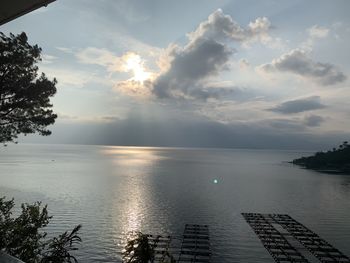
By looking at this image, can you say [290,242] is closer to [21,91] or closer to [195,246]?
[195,246]

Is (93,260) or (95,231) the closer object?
(93,260)

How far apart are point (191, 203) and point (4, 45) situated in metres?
78.9

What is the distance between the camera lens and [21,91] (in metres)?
26.1

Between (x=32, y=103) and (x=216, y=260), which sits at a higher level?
(x=32, y=103)

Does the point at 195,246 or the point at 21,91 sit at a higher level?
the point at 21,91

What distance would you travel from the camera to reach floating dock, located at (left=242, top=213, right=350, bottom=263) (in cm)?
4788

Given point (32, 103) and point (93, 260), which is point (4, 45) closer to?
point (32, 103)

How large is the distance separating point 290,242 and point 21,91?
5100cm

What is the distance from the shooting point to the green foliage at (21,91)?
2472 cm

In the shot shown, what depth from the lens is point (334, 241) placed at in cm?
5891

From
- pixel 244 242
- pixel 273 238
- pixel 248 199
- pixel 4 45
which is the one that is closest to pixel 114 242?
pixel 244 242

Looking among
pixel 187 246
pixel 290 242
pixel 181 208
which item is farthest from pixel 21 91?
pixel 181 208

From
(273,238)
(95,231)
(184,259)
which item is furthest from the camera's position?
(95,231)

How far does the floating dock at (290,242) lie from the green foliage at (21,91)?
126 feet
